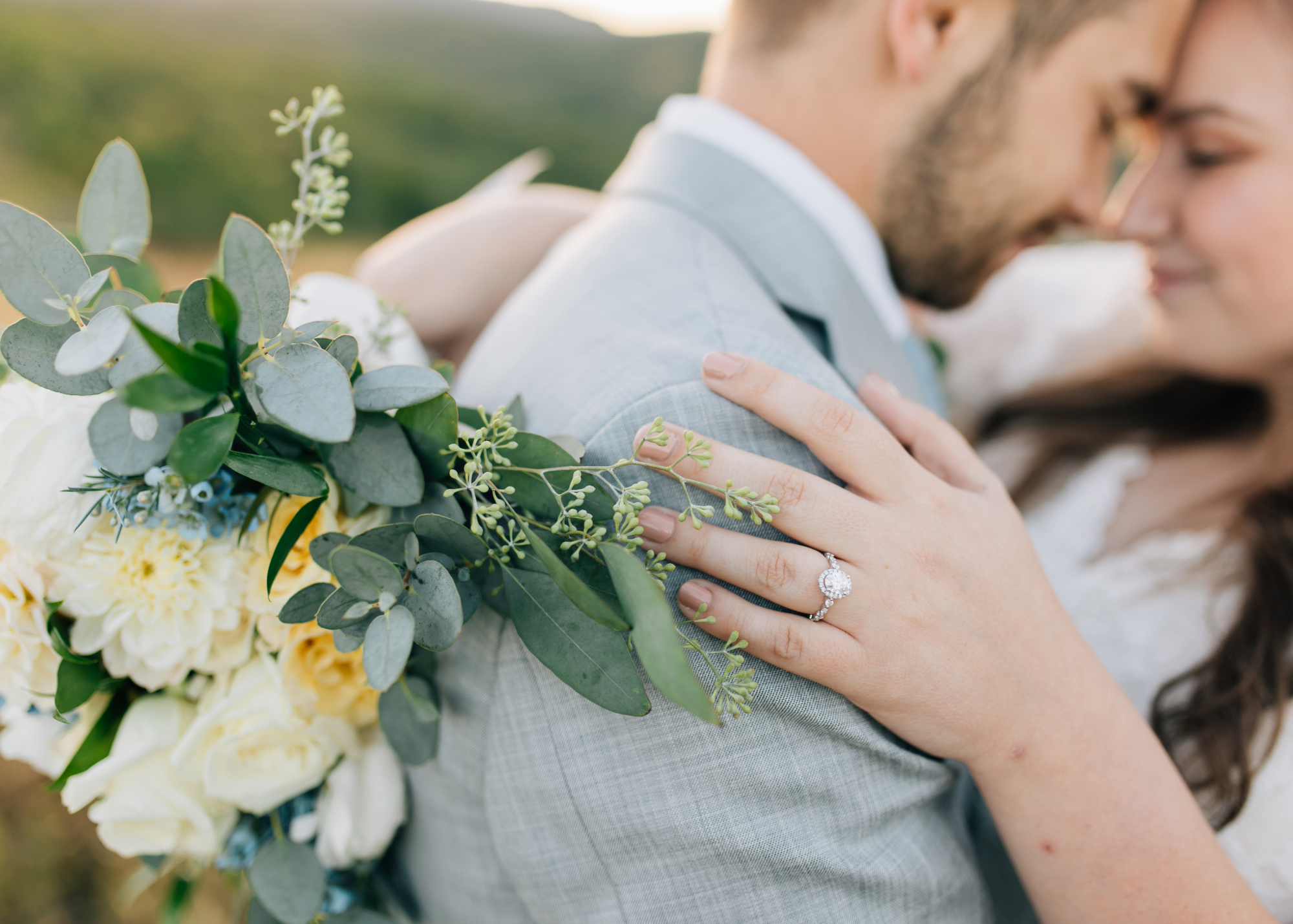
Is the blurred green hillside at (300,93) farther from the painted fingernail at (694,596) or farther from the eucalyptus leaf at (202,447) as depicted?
the painted fingernail at (694,596)

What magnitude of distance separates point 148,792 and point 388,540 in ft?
1.50

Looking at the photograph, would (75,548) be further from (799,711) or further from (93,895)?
(93,895)

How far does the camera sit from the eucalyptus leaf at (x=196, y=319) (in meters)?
0.68

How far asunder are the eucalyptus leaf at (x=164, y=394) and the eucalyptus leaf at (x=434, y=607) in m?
0.25

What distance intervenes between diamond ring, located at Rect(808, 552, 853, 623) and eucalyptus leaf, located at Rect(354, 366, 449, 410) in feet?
1.46

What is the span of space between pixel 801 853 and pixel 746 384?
53 cm

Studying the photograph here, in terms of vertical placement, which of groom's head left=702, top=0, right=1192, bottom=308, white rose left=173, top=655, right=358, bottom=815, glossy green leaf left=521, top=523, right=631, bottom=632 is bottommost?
white rose left=173, top=655, right=358, bottom=815

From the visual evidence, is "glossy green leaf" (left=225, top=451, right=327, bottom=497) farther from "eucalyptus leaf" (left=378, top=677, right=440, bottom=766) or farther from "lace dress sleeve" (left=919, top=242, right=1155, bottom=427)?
"lace dress sleeve" (left=919, top=242, right=1155, bottom=427)

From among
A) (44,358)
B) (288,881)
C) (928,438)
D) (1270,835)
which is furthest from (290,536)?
(1270,835)

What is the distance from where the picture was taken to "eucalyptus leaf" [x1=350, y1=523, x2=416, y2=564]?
764 mm

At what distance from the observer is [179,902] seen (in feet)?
3.84

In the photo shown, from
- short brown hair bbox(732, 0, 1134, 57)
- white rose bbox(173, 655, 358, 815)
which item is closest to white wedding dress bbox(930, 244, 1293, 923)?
short brown hair bbox(732, 0, 1134, 57)

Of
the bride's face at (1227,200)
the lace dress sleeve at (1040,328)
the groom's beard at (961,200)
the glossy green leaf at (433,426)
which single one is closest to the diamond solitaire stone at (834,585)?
the glossy green leaf at (433,426)

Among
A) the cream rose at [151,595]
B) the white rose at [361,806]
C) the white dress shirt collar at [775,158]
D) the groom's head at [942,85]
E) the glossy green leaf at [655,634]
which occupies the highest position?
the groom's head at [942,85]
